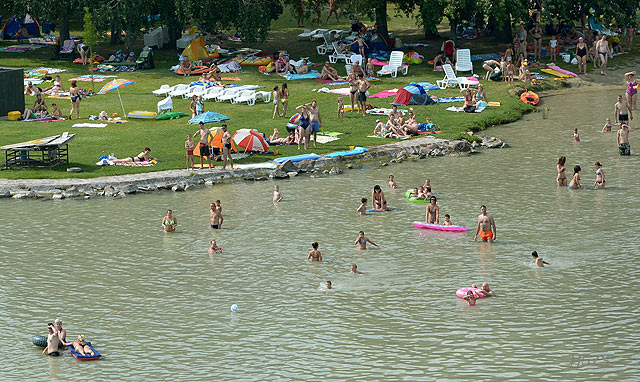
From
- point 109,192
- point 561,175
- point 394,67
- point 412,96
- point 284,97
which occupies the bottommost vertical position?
point 109,192

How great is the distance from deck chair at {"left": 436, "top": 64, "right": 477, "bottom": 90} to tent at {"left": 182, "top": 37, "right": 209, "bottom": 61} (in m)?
13.6

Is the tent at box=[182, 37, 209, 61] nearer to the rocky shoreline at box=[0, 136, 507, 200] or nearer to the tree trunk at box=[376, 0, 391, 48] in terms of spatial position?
the tree trunk at box=[376, 0, 391, 48]

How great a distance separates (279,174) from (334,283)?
10.4 metres

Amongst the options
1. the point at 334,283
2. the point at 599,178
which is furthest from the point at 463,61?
the point at 334,283

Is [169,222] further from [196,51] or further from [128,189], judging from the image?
[196,51]

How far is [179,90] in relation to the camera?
141ft

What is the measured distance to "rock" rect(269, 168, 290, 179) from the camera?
30458 mm

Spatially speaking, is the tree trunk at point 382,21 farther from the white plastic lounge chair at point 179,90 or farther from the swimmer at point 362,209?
the swimmer at point 362,209

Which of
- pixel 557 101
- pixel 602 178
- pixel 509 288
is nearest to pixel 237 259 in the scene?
pixel 509 288

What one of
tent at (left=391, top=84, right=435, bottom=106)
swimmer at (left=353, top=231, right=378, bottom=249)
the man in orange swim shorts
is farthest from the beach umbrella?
the man in orange swim shorts

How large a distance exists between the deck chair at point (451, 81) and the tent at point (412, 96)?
3.24m

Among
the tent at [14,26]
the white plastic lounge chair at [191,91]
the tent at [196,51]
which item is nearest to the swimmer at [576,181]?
the white plastic lounge chair at [191,91]

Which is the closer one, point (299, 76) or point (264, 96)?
point (264, 96)

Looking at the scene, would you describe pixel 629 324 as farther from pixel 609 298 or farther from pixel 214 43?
pixel 214 43
